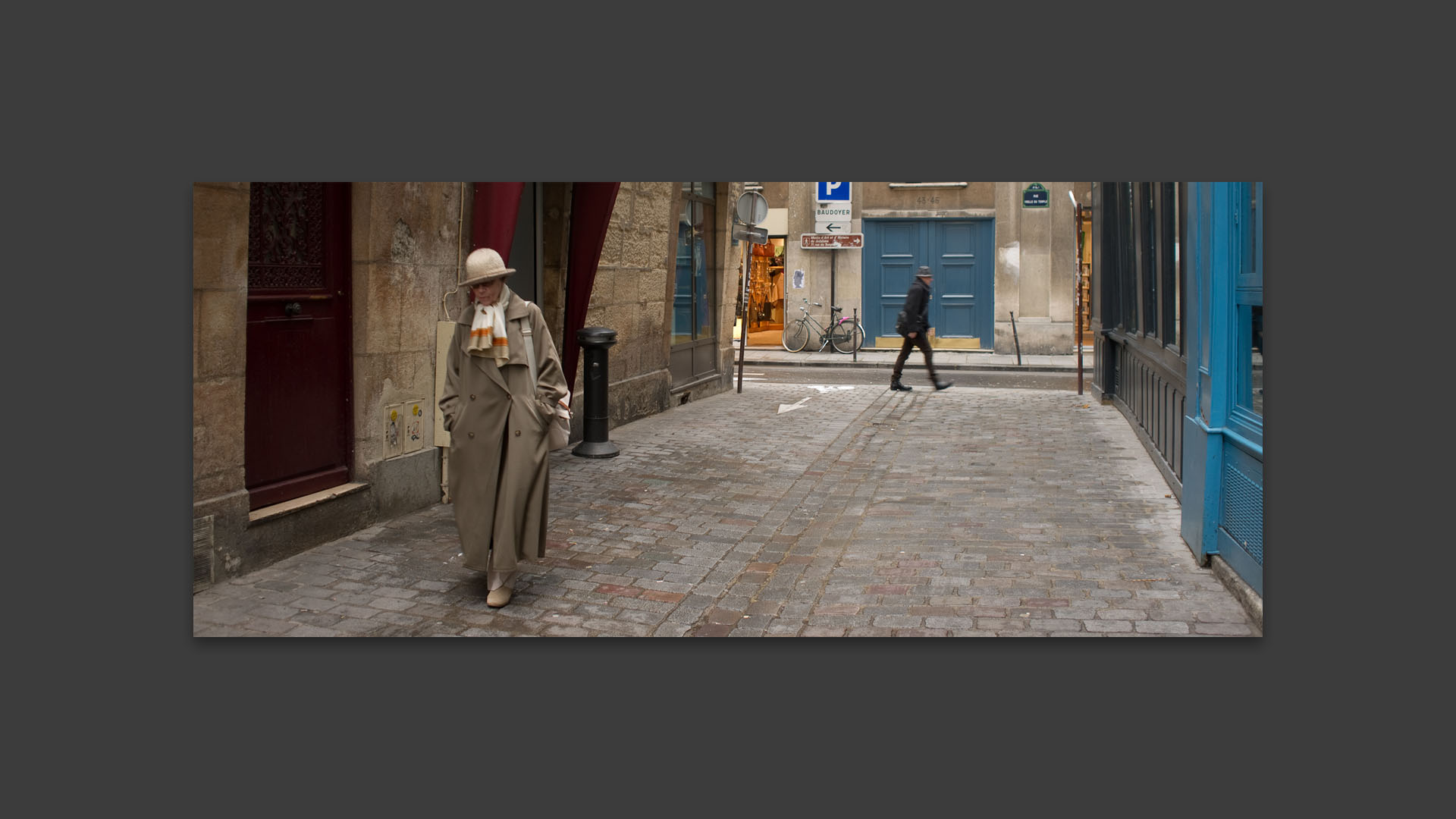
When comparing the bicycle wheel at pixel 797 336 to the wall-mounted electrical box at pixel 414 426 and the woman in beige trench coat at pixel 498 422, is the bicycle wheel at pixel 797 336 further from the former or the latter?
the woman in beige trench coat at pixel 498 422

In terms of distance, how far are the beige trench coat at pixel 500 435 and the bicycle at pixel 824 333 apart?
18330 mm

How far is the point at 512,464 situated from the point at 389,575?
102 centimetres

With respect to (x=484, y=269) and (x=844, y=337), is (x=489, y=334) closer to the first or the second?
(x=484, y=269)

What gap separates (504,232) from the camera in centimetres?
777

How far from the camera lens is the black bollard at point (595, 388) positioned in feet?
33.2

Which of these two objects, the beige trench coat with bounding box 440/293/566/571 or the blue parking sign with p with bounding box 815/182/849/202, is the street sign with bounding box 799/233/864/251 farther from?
the beige trench coat with bounding box 440/293/566/571

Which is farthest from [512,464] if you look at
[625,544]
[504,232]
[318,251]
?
[504,232]

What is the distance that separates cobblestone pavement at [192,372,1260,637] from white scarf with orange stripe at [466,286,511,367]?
44.7 inches

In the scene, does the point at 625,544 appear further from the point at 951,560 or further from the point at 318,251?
the point at 318,251

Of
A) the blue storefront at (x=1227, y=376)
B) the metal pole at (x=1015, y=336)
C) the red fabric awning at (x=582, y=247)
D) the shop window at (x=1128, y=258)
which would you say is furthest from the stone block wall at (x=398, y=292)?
the metal pole at (x=1015, y=336)

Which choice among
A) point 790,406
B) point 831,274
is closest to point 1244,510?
point 790,406

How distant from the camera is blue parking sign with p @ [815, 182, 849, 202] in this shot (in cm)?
2270

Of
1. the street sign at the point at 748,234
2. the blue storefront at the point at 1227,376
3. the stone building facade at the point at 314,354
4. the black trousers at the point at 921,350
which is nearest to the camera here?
the blue storefront at the point at 1227,376

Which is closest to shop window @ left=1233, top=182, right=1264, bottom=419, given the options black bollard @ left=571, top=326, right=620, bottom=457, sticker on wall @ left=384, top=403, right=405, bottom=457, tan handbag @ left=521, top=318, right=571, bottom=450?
tan handbag @ left=521, top=318, right=571, bottom=450
